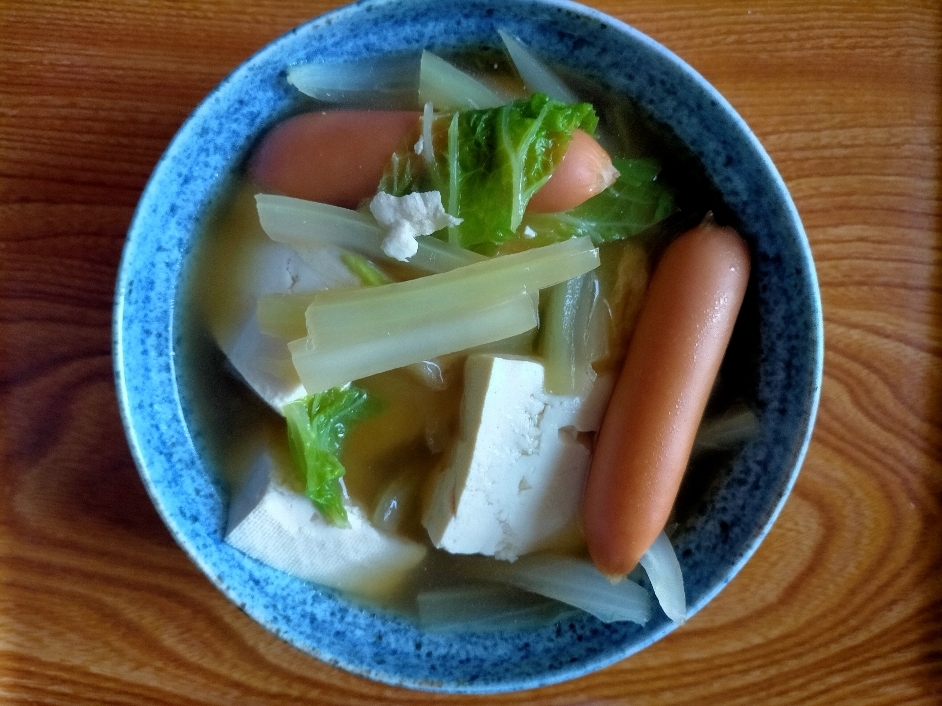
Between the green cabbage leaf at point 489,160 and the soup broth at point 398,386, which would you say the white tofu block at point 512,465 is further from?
the green cabbage leaf at point 489,160

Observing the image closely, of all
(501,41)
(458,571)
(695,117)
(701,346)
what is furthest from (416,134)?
(458,571)

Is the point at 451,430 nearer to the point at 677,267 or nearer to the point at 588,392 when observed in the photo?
the point at 588,392

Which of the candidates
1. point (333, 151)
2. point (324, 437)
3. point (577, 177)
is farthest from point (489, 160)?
point (324, 437)

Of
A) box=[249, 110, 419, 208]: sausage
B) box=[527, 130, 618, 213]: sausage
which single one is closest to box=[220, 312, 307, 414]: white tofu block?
box=[249, 110, 419, 208]: sausage

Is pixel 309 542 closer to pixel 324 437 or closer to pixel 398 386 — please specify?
pixel 324 437

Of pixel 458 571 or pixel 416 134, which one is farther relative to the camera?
pixel 458 571
